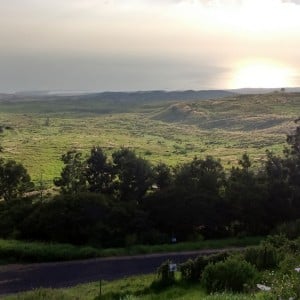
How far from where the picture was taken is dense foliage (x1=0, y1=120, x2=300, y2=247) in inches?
1190

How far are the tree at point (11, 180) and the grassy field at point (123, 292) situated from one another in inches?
685

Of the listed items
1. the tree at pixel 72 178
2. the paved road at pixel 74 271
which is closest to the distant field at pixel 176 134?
the tree at pixel 72 178

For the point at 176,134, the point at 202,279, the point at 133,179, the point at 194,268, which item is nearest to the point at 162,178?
the point at 133,179

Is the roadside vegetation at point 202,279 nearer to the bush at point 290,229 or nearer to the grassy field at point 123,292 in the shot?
Answer: the grassy field at point 123,292

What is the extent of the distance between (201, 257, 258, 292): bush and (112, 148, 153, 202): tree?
625 inches

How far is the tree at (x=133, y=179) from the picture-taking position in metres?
34.3

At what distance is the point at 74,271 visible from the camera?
24.8 meters

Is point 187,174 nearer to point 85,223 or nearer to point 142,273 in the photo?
point 85,223

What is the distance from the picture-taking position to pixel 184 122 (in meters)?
172

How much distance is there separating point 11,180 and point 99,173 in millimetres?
6813

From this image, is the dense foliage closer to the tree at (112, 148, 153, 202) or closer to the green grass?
the tree at (112, 148, 153, 202)

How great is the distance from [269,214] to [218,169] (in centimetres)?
492

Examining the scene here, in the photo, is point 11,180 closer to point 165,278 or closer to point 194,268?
point 165,278

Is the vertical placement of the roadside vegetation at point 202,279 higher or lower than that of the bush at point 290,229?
higher
